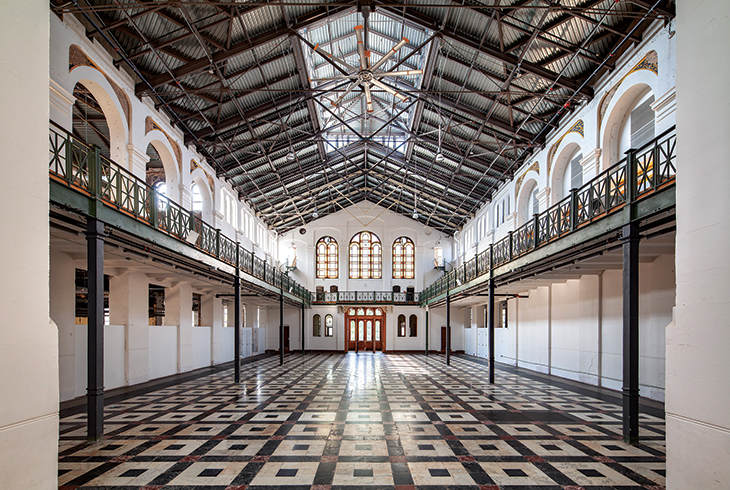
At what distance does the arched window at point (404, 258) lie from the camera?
1364 inches

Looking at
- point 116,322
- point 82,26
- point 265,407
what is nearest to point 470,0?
point 82,26

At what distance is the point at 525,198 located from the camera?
19.6m

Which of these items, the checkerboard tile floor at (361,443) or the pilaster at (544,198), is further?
the pilaster at (544,198)

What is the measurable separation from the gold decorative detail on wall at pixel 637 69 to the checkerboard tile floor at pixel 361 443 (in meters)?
7.63

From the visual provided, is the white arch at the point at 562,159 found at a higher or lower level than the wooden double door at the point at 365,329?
higher

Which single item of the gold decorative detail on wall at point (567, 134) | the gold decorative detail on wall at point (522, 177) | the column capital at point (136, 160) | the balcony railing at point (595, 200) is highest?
the gold decorative detail on wall at point (567, 134)

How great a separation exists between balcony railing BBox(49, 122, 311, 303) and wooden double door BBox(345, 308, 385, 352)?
15.3 meters

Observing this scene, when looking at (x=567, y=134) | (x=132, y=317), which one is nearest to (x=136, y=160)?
(x=132, y=317)

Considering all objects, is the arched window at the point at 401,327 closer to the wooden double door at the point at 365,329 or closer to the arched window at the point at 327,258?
the wooden double door at the point at 365,329

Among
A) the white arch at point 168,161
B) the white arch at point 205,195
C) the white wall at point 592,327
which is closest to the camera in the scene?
the white wall at point 592,327
